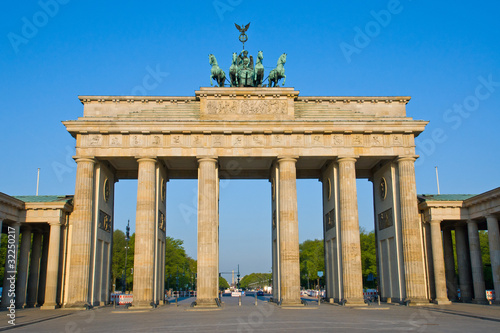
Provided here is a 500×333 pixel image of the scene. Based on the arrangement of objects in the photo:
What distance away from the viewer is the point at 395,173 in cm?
4012

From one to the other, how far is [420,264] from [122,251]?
69.7 meters

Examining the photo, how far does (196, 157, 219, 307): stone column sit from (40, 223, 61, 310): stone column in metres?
10.9

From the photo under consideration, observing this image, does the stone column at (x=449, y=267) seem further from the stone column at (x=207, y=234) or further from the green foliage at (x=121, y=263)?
the green foliage at (x=121, y=263)

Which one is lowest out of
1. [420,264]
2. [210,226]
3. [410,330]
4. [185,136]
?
[410,330]

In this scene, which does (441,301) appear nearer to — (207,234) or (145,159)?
(207,234)

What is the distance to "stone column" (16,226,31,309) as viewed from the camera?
1457 inches

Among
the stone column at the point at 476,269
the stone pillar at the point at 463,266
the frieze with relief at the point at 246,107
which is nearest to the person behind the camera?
the stone column at the point at 476,269

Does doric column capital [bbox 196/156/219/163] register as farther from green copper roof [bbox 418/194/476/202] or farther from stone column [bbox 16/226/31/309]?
green copper roof [bbox 418/194/476/202]

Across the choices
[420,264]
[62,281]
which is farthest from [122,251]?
[420,264]

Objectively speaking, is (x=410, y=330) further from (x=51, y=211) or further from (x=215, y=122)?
(x=51, y=211)

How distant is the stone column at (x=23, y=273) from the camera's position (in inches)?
1457

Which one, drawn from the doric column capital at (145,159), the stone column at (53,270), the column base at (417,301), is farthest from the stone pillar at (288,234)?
the stone column at (53,270)

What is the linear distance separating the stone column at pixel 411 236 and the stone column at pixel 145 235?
20.0m

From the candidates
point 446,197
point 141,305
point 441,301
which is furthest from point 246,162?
point 441,301
